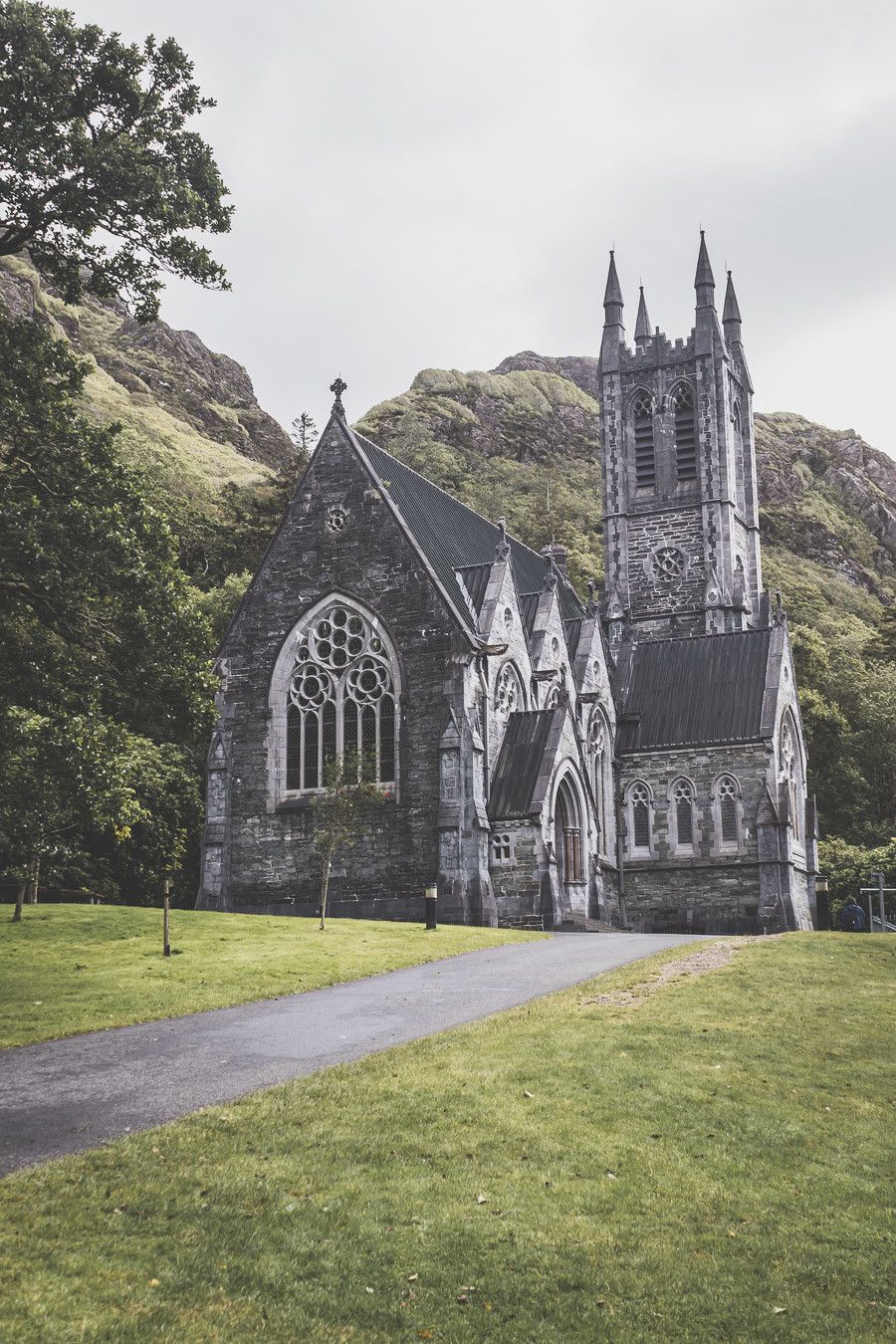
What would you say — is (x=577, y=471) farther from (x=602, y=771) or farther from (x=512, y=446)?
(x=602, y=771)

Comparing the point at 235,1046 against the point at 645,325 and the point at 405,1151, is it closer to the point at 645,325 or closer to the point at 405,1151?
the point at 405,1151

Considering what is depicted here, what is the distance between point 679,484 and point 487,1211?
55006 mm

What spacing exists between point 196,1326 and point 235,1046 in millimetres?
6817

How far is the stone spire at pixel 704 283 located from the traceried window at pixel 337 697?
3262 cm

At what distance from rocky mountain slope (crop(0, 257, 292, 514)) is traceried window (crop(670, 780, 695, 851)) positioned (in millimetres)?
50068

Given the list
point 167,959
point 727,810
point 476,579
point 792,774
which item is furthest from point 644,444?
point 167,959

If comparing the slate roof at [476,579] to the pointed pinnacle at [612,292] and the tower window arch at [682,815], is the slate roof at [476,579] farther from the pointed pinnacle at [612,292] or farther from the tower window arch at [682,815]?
the pointed pinnacle at [612,292]

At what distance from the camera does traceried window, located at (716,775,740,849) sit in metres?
45.3

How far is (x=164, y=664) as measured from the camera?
19031mm

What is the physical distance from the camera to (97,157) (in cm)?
Answer: 1780

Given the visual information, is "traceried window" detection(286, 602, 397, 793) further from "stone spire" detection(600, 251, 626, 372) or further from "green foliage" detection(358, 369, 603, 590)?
"green foliage" detection(358, 369, 603, 590)

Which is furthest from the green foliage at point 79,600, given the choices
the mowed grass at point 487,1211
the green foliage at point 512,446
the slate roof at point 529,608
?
the green foliage at point 512,446

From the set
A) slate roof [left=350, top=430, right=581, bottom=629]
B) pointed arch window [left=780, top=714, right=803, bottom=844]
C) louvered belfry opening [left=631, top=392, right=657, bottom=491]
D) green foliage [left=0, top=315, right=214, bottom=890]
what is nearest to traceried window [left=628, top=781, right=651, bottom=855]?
pointed arch window [left=780, top=714, right=803, bottom=844]

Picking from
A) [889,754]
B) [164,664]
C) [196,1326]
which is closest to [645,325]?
[889,754]
